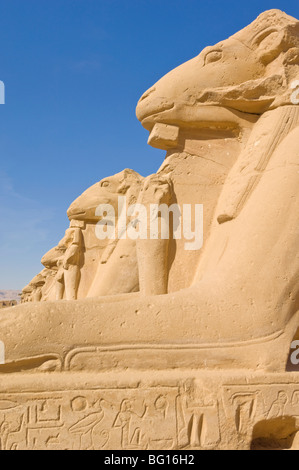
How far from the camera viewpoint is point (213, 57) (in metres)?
3.72

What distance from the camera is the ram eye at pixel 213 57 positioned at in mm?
3721

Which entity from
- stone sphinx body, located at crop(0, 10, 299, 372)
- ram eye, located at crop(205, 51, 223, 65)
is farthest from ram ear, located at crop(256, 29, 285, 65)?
ram eye, located at crop(205, 51, 223, 65)

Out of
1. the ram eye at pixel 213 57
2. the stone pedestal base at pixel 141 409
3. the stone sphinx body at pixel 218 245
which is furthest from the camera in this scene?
the ram eye at pixel 213 57

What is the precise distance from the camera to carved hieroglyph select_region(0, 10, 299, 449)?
8.10ft

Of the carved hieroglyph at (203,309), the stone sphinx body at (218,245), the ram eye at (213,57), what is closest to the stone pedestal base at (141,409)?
the carved hieroglyph at (203,309)

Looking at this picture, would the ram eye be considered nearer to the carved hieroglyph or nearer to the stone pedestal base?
the carved hieroglyph

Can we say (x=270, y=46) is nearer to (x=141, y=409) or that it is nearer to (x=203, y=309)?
(x=203, y=309)

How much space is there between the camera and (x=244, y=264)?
2.90 m

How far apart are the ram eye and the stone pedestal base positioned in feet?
7.37

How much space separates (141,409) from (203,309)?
0.63 m

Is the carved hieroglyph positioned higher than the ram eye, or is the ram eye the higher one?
the ram eye

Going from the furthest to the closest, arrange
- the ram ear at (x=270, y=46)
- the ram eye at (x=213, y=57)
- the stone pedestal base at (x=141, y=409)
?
the ram eye at (x=213, y=57)
the ram ear at (x=270, y=46)
the stone pedestal base at (x=141, y=409)

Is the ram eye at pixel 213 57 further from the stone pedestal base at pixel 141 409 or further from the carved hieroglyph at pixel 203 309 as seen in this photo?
the stone pedestal base at pixel 141 409
